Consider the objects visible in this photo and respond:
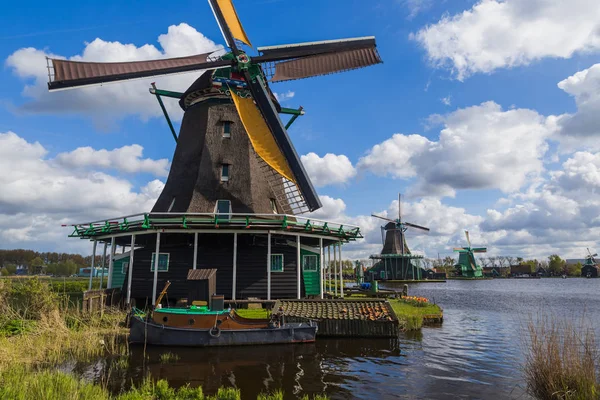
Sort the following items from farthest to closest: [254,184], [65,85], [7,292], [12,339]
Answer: [254,184] < [65,85] < [7,292] < [12,339]

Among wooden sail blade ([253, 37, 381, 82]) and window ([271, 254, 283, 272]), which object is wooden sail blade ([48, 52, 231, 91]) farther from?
window ([271, 254, 283, 272])

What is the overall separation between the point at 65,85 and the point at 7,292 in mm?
9990

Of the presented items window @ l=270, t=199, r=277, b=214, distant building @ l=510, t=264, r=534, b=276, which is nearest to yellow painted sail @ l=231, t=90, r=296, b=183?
window @ l=270, t=199, r=277, b=214

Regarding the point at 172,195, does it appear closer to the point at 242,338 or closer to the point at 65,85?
the point at 65,85

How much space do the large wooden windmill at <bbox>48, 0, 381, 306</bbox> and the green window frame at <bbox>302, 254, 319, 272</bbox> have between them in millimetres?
60

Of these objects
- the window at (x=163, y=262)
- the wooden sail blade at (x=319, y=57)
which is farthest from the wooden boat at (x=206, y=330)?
the wooden sail blade at (x=319, y=57)

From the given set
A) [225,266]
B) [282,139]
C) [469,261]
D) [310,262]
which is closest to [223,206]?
[225,266]

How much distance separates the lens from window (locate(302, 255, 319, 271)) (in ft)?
75.6

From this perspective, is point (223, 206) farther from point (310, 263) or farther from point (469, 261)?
point (469, 261)

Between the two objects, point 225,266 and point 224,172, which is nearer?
point 225,266

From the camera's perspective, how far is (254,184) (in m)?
22.5

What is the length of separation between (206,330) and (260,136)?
11354 mm

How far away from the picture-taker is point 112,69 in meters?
20.0

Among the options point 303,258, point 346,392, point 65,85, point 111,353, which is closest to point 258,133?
point 303,258
